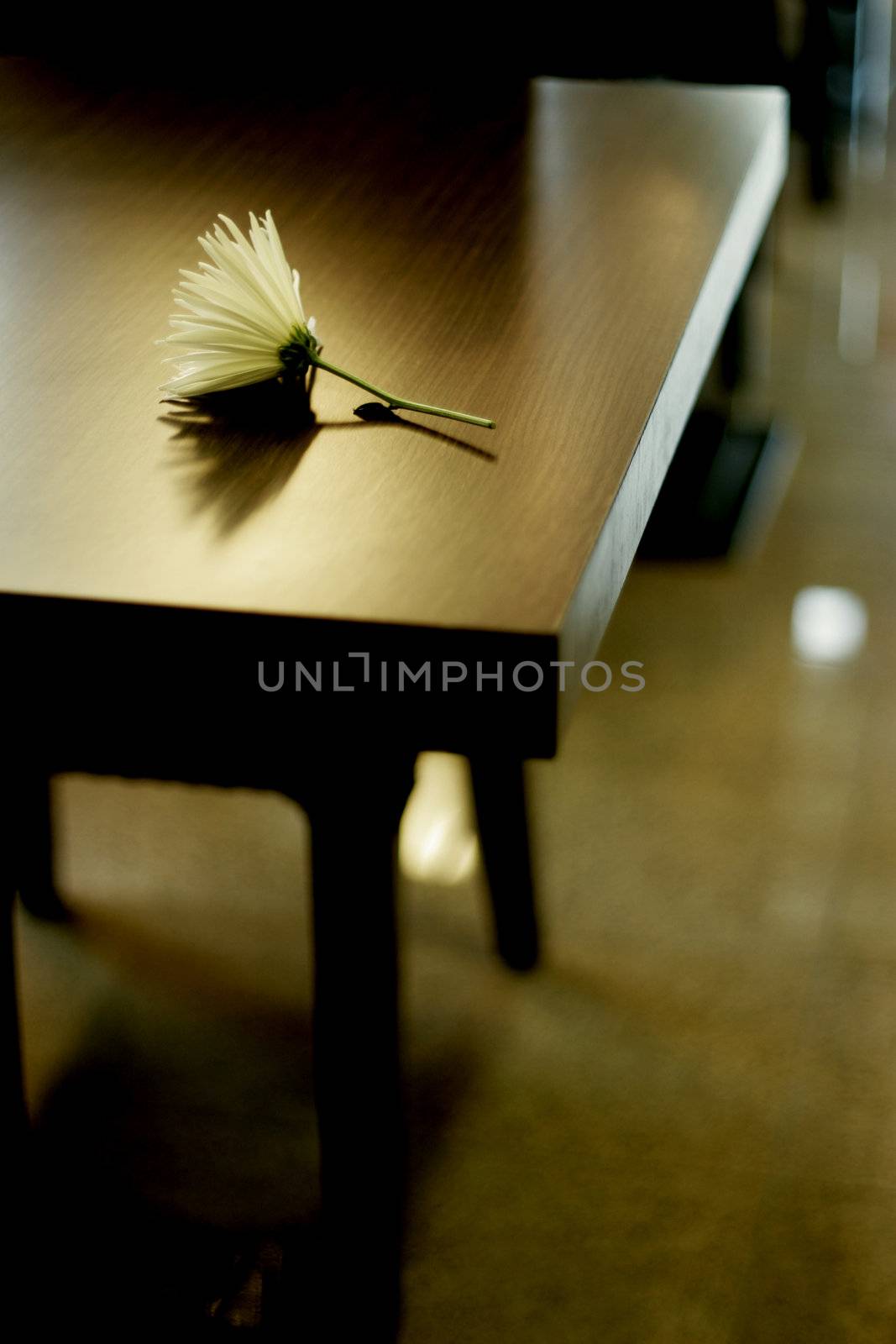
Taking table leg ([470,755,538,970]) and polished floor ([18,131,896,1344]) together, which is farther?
table leg ([470,755,538,970])

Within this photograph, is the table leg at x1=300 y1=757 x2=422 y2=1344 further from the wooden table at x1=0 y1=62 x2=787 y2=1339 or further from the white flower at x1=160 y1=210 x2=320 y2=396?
the white flower at x1=160 y1=210 x2=320 y2=396

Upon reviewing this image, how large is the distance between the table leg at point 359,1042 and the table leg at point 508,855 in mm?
387

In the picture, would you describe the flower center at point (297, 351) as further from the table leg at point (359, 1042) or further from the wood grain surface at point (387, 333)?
the table leg at point (359, 1042)

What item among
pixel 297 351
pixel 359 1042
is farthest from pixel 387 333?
pixel 359 1042

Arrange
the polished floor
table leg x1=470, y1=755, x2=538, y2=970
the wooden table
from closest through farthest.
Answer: the wooden table < the polished floor < table leg x1=470, y1=755, x2=538, y2=970

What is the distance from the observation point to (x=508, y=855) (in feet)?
4.43

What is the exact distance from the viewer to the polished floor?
112cm

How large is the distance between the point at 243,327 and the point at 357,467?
4.9 inches

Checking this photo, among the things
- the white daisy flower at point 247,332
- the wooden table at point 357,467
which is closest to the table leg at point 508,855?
the wooden table at point 357,467

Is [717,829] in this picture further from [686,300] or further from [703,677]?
[686,300]

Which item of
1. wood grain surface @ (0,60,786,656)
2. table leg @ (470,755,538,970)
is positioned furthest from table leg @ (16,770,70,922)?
wood grain surface @ (0,60,786,656)

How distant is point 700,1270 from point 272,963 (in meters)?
0.53

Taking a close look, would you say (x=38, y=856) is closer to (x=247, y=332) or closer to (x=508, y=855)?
(x=508, y=855)

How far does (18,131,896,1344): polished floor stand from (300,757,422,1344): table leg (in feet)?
0.35
